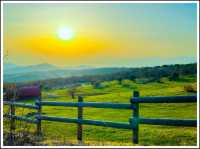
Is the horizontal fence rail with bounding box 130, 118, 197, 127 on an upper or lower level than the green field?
upper

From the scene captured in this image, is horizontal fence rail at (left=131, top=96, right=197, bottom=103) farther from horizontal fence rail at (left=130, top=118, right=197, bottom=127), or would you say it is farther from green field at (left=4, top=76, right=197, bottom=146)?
green field at (left=4, top=76, right=197, bottom=146)

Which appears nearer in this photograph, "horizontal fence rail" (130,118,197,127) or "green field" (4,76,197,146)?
"horizontal fence rail" (130,118,197,127)

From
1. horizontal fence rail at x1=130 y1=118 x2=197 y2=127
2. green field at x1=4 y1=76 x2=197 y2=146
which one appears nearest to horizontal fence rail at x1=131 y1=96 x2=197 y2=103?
horizontal fence rail at x1=130 y1=118 x2=197 y2=127

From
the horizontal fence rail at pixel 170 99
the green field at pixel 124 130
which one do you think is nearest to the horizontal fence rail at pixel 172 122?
the horizontal fence rail at pixel 170 99

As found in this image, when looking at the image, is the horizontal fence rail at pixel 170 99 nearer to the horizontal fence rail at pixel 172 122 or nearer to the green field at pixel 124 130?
the horizontal fence rail at pixel 172 122

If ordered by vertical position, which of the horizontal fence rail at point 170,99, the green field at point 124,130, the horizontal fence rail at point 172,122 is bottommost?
the green field at point 124,130

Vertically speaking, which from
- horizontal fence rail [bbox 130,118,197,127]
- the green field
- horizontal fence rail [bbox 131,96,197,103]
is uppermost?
horizontal fence rail [bbox 131,96,197,103]

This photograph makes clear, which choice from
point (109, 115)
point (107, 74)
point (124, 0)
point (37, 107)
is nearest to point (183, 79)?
point (107, 74)

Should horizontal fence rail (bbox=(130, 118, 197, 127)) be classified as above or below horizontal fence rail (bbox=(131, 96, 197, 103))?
below

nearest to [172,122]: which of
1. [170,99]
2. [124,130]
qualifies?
[170,99]

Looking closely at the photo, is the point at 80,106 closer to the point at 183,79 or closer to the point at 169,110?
the point at 169,110

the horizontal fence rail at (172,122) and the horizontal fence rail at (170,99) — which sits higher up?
the horizontal fence rail at (170,99)

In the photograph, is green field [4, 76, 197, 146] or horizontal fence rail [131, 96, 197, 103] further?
green field [4, 76, 197, 146]

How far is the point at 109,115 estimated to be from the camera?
67.4 ft
